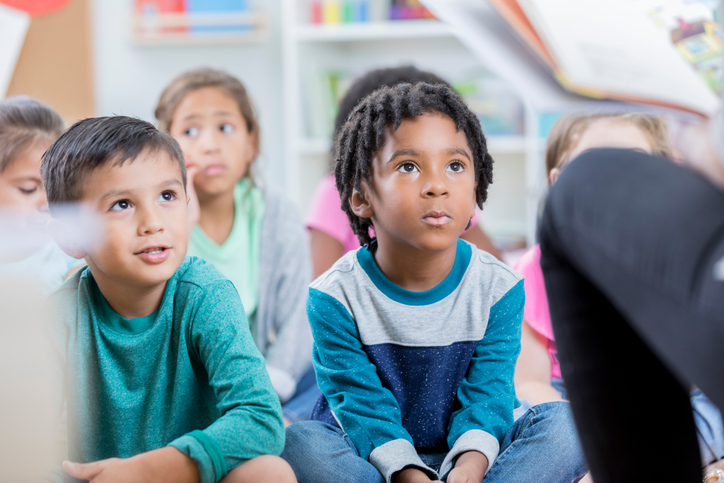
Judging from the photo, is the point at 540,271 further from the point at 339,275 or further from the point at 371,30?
the point at 371,30

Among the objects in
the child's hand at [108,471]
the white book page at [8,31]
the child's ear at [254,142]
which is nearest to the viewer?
the child's hand at [108,471]

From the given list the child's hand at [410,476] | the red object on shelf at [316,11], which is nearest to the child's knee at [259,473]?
the child's hand at [410,476]

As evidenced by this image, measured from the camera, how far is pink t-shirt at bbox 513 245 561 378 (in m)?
1.09

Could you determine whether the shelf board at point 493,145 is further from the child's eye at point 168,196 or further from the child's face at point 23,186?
the child's eye at point 168,196

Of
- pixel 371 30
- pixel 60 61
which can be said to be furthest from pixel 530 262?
pixel 60 61

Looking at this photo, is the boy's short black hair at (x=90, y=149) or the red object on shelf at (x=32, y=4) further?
the red object on shelf at (x=32, y=4)

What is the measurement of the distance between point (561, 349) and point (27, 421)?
0.52 m

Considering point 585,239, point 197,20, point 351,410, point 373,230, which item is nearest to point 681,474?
point 585,239

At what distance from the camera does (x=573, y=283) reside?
599mm

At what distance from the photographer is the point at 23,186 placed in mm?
1070

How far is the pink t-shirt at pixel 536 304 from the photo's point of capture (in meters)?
1.09

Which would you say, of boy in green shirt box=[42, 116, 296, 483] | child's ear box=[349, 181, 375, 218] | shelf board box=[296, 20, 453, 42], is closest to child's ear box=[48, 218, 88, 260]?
boy in green shirt box=[42, 116, 296, 483]

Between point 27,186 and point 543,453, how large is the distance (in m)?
0.86

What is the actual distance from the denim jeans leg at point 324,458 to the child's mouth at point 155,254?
28 cm
